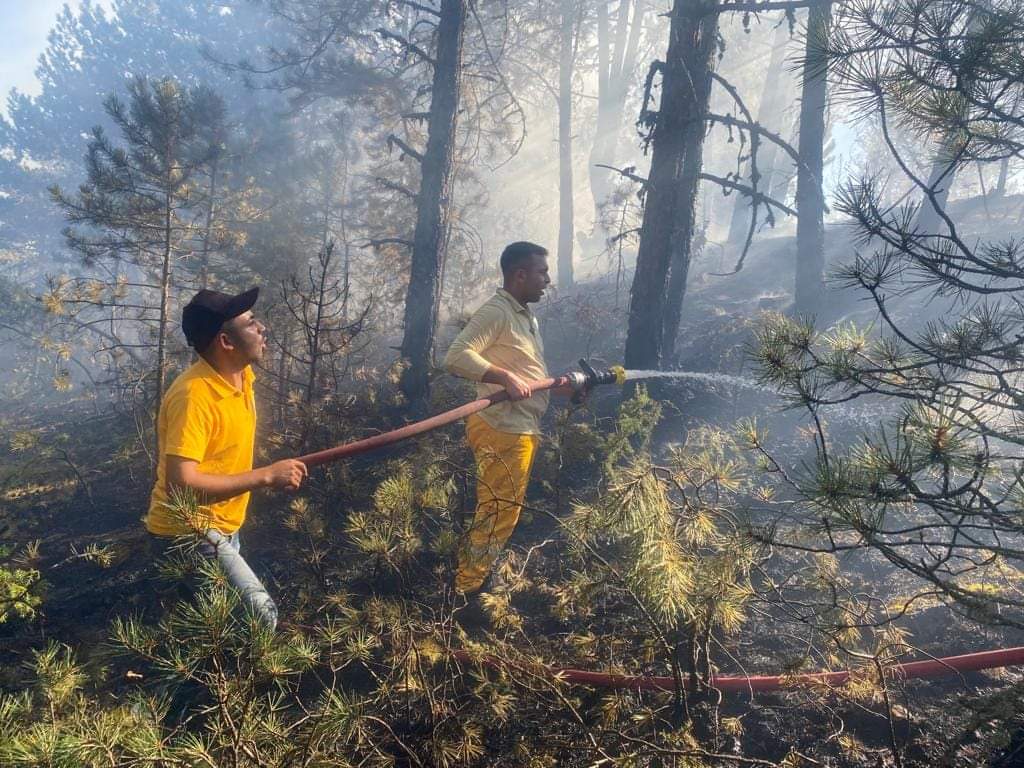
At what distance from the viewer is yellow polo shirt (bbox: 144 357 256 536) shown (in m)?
2.25

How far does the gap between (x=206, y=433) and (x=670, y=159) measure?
5505mm

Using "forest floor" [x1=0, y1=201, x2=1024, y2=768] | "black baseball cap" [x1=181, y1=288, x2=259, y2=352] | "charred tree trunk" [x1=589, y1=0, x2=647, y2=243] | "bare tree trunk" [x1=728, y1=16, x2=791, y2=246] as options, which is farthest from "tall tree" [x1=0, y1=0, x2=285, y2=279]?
"black baseball cap" [x1=181, y1=288, x2=259, y2=352]

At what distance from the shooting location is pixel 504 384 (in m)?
3.20

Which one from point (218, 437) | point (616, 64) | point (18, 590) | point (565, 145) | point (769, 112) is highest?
point (616, 64)

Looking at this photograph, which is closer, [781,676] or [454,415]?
[781,676]

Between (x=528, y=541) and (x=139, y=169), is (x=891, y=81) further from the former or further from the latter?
(x=139, y=169)

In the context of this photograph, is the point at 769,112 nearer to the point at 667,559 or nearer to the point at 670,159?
the point at 670,159

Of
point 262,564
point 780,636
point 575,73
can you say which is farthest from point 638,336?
point 575,73

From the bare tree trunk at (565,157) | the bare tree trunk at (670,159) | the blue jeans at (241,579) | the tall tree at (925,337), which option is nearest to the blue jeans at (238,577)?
the blue jeans at (241,579)

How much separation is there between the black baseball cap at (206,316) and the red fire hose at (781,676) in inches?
78.2

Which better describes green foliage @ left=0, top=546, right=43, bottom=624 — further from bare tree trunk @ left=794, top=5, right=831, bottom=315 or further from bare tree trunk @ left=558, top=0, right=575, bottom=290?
bare tree trunk @ left=558, top=0, right=575, bottom=290

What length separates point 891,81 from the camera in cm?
234

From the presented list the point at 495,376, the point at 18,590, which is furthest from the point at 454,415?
the point at 18,590

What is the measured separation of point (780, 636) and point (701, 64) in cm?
572
